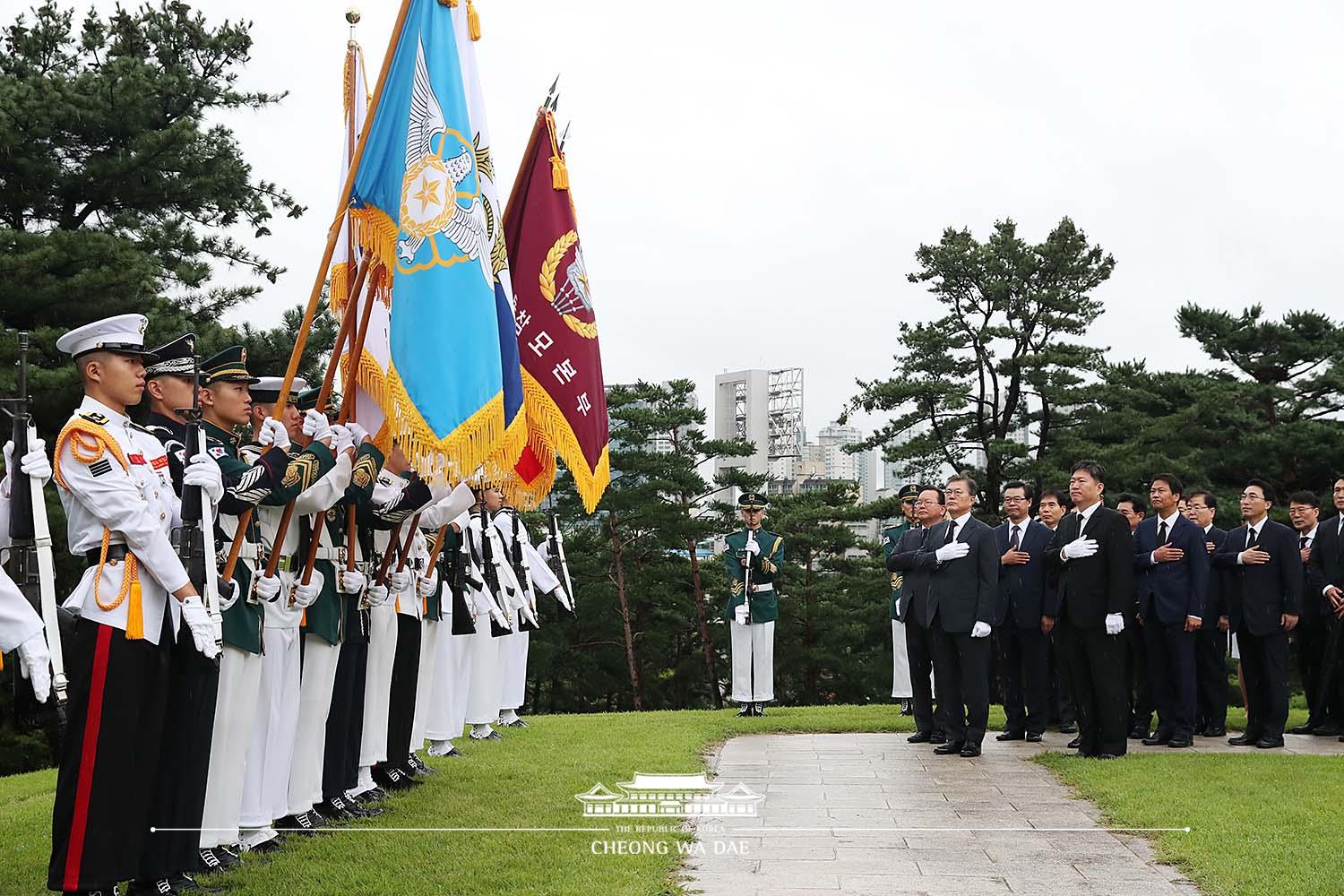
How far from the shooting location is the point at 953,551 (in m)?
8.98

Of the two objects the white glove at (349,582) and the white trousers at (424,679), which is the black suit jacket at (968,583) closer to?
the white trousers at (424,679)

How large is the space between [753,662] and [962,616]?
13.8ft

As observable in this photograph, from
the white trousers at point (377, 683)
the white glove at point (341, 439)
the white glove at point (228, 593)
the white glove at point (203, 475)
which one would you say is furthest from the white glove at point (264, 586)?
the white trousers at point (377, 683)

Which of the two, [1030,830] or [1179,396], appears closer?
[1030,830]

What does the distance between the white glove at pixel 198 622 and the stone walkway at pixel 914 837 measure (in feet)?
6.77

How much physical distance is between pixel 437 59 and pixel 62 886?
13.5ft

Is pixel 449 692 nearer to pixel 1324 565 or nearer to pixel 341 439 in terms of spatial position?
pixel 341 439

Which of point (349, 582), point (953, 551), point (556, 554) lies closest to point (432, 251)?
point (349, 582)

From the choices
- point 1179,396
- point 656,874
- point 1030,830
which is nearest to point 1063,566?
point 1030,830

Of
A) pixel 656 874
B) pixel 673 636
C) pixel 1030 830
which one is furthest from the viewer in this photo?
pixel 673 636

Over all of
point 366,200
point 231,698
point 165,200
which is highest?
point 165,200

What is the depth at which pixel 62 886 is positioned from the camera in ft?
14.2

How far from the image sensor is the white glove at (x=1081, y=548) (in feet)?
28.5

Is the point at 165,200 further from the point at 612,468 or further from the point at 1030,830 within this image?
the point at 1030,830
